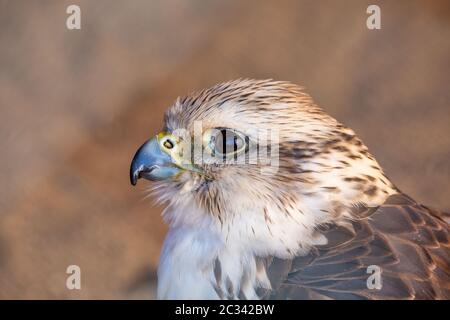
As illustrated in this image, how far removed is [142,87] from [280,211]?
163cm

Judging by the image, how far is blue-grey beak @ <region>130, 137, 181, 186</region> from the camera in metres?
1.67

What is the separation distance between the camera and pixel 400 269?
5.01ft

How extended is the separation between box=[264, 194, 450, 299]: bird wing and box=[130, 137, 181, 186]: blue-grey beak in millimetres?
377

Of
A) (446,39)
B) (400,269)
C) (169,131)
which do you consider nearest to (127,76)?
(169,131)

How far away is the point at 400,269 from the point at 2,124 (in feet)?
7.18

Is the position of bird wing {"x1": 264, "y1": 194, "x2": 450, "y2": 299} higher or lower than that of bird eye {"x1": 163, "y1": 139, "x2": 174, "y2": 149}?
lower

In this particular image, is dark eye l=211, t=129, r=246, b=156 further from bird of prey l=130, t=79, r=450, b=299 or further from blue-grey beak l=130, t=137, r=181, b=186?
blue-grey beak l=130, t=137, r=181, b=186

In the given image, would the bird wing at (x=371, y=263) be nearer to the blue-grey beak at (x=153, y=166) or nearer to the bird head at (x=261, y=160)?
the bird head at (x=261, y=160)

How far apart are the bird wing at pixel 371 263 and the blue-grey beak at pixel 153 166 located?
377 millimetres

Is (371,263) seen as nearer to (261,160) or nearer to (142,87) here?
(261,160)

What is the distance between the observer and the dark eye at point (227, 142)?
161 cm

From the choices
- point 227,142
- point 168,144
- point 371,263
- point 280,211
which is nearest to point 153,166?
point 168,144

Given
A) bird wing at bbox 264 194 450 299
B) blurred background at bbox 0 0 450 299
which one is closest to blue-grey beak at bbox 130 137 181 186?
bird wing at bbox 264 194 450 299

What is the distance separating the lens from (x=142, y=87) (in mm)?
3023
